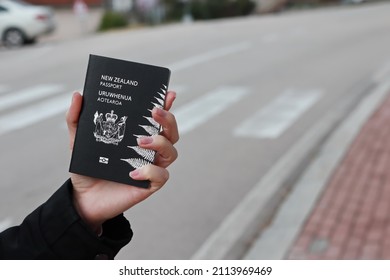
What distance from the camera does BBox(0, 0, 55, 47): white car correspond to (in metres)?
20.5

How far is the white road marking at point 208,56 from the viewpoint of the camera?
15117 mm

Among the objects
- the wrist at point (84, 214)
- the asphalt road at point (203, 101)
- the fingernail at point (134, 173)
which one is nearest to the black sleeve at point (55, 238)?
the wrist at point (84, 214)

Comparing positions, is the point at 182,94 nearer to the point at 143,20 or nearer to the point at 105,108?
the point at 105,108

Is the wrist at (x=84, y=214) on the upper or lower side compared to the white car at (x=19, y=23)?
upper

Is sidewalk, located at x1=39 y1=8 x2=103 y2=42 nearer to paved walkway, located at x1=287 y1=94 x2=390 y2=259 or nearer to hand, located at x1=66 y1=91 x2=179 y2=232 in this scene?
paved walkway, located at x1=287 y1=94 x2=390 y2=259

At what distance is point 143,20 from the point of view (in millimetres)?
27734

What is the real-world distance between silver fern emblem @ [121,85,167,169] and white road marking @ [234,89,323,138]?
741 cm

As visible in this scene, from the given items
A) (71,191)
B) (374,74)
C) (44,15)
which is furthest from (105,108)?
(44,15)

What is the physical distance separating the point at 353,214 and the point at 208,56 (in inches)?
453

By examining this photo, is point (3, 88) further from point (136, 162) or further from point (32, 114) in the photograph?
point (136, 162)

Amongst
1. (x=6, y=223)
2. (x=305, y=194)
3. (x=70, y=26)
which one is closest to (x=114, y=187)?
(x=6, y=223)

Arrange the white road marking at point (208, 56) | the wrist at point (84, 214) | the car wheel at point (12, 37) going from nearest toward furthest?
the wrist at point (84, 214), the white road marking at point (208, 56), the car wheel at point (12, 37)

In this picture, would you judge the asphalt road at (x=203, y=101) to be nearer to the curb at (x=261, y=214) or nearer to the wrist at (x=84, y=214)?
the curb at (x=261, y=214)

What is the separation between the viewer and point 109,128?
5.16 ft
